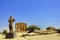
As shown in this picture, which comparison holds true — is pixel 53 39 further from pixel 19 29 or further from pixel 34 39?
pixel 19 29

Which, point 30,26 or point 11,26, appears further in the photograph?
point 30,26

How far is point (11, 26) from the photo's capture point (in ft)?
78.5

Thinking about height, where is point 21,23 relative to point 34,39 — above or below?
above

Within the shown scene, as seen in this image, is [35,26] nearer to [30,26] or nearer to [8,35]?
[30,26]

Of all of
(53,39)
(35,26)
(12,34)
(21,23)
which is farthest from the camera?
(35,26)

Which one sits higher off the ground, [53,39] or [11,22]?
[11,22]

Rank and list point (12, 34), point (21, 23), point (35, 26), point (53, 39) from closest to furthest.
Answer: point (53, 39), point (12, 34), point (21, 23), point (35, 26)

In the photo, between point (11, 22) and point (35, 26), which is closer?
point (11, 22)

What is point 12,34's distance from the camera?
23016 millimetres

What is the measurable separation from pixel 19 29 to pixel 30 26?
18.0 feet

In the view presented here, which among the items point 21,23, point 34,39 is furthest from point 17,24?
point 34,39

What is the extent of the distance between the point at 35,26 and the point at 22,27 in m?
4.16

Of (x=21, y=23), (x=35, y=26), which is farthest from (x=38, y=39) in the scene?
(x=35, y=26)

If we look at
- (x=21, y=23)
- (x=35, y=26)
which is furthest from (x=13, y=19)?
(x=35, y=26)
